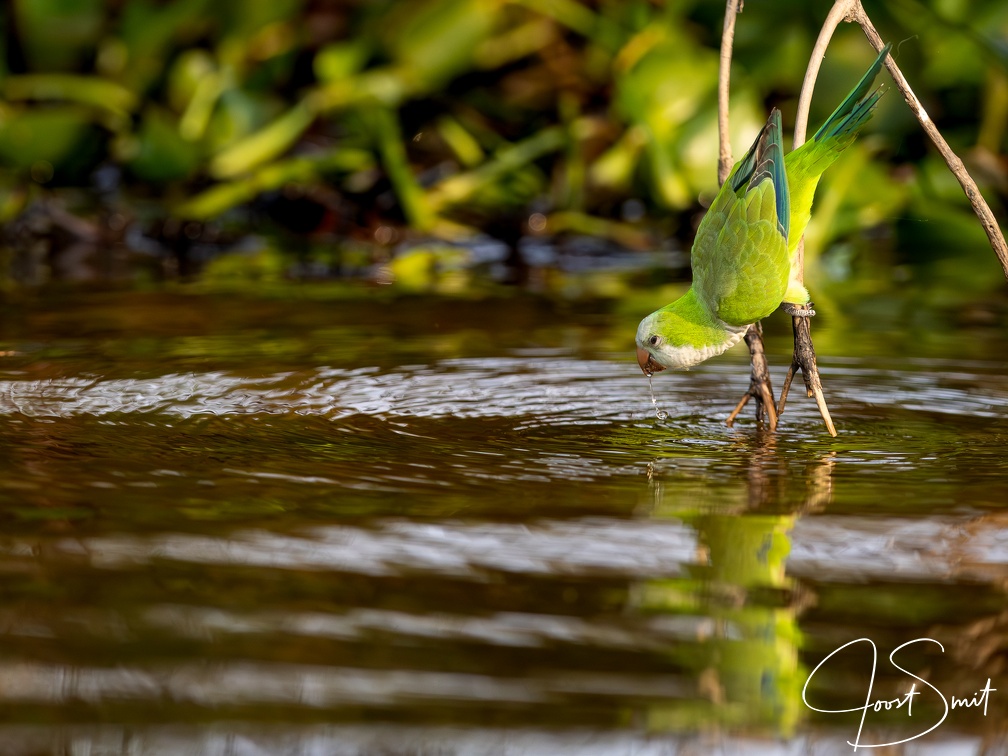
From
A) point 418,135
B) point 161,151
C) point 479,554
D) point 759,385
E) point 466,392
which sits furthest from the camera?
point 418,135

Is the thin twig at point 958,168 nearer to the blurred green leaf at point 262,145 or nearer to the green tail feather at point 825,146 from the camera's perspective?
the green tail feather at point 825,146

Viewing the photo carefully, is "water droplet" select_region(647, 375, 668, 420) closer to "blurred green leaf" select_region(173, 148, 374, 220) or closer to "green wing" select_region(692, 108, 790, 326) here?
"green wing" select_region(692, 108, 790, 326)

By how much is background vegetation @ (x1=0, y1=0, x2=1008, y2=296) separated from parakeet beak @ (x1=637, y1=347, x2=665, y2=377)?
275 cm

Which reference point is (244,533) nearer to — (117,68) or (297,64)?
(117,68)

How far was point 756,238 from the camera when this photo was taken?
2.64 meters

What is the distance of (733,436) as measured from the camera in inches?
110

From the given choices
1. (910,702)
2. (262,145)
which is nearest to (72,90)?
(262,145)

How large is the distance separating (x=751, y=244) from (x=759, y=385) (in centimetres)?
31

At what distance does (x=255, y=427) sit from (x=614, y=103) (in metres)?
4.20

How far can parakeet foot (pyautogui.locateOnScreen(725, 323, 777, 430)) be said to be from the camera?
110 inches

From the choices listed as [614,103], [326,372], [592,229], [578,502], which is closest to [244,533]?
[578,502]

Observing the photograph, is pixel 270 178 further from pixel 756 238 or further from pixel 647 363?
pixel 756 238

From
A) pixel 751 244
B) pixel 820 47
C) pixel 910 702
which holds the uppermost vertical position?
pixel 820 47

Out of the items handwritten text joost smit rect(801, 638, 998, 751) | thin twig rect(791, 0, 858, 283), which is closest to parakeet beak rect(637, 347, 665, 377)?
thin twig rect(791, 0, 858, 283)
